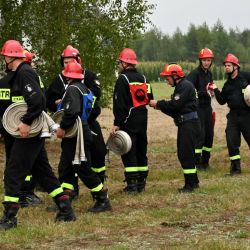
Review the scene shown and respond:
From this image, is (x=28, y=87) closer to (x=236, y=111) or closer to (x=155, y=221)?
(x=155, y=221)

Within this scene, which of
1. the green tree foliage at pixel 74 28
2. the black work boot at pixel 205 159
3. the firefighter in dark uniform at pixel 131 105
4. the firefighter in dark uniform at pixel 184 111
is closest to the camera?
the firefighter in dark uniform at pixel 184 111

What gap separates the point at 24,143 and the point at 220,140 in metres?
12.3

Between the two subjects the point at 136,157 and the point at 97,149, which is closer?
the point at 97,149

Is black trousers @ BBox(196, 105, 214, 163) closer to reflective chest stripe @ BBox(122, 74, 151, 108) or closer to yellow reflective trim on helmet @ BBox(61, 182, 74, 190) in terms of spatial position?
reflective chest stripe @ BBox(122, 74, 151, 108)

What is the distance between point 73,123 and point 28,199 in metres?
1.87

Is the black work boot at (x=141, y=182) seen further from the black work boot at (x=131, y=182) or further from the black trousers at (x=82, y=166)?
the black trousers at (x=82, y=166)

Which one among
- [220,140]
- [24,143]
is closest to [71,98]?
[24,143]

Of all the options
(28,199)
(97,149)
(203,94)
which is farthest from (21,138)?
(203,94)

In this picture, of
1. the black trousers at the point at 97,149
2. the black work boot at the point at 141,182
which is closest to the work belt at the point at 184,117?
the black work boot at the point at 141,182

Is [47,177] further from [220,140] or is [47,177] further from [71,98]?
[220,140]

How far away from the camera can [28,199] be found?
9703mm

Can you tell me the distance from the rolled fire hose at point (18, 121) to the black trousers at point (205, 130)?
5.77 meters

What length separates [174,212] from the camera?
28.6 feet

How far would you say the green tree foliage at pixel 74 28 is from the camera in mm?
16469
